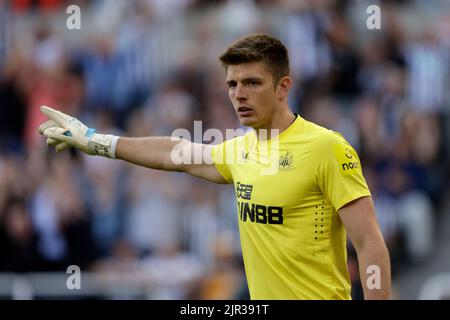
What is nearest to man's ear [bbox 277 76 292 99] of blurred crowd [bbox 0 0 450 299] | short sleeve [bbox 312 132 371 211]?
short sleeve [bbox 312 132 371 211]

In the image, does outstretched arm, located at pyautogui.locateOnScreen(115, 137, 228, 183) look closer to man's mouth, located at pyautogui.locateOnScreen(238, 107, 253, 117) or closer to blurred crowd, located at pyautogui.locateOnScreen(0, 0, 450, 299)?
man's mouth, located at pyautogui.locateOnScreen(238, 107, 253, 117)

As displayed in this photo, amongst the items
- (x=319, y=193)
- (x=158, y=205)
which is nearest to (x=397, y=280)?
(x=158, y=205)

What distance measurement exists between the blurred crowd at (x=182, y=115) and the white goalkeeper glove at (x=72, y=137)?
494 centimetres

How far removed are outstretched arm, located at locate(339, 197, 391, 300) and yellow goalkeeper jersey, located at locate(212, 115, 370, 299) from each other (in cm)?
11

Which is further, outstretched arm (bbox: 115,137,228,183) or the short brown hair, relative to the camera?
outstretched arm (bbox: 115,137,228,183)

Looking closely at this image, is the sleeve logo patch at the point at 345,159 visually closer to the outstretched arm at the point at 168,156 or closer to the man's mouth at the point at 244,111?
the man's mouth at the point at 244,111

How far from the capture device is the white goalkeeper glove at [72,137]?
6.80 m

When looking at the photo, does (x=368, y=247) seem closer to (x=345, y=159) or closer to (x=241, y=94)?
(x=345, y=159)

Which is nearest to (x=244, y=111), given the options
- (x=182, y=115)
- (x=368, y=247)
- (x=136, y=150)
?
(x=136, y=150)

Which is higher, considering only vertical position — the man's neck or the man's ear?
the man's ear

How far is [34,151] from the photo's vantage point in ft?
42.1

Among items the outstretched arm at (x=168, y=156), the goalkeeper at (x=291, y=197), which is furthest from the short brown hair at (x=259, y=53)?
the outstretched arm at (x=168, y=156)

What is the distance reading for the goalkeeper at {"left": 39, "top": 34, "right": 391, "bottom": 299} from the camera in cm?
591

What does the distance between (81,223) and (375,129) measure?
3.85 meters
